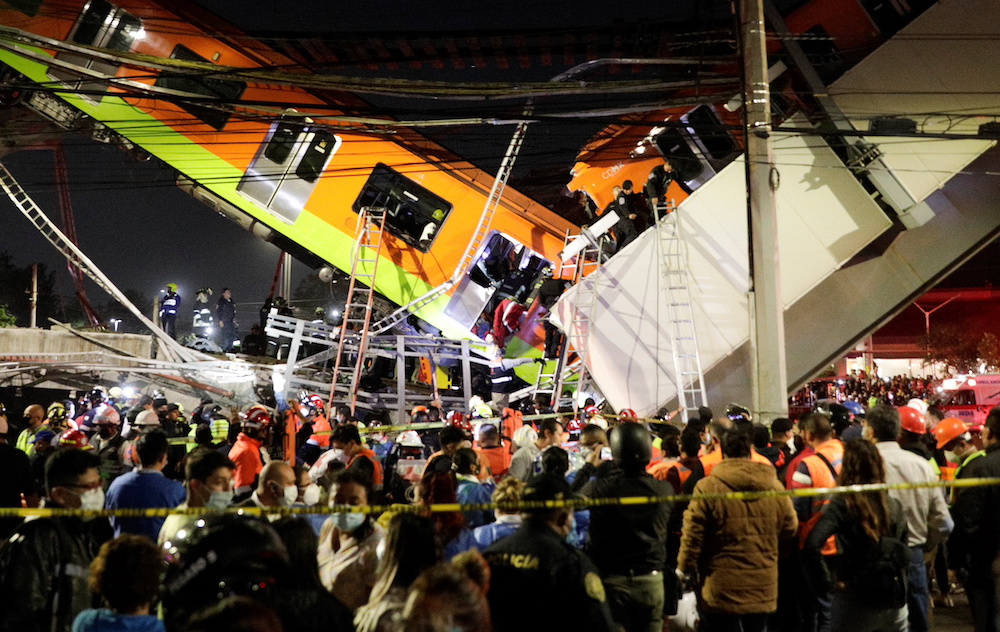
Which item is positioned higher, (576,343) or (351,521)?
(576,343)

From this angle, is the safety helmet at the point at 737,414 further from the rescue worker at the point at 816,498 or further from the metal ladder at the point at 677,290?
the metal ladder at the point at 677,290

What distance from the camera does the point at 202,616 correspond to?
89.9 inches

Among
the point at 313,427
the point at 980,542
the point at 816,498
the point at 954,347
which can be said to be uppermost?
the point at 954,347

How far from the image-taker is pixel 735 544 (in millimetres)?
5070

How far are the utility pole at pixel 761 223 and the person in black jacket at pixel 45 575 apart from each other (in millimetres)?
8822

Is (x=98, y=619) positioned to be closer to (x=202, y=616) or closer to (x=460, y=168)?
(x=202, y=616)

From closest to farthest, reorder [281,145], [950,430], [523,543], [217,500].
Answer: [523,543]
[217,500]
[950,430]
[281,145]

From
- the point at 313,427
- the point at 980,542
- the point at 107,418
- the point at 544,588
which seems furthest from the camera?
the point at 313,427

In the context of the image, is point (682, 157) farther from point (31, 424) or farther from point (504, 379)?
point (31, 424)

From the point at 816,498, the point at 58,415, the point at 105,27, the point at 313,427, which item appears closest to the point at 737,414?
the point at 816,498

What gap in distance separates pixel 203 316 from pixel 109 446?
571 inches

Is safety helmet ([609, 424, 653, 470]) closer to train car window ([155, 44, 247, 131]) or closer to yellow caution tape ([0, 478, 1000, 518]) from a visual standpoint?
yellow caution tape ([0, 478, 1000, 518])

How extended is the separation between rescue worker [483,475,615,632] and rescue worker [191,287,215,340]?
21.8 m

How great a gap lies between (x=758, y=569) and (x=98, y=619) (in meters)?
3.56
